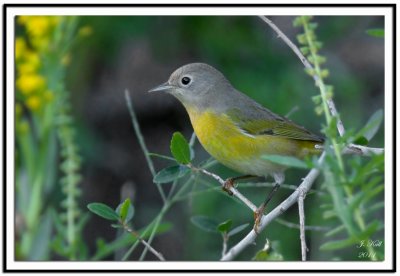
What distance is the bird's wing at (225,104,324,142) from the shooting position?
14.3 feet

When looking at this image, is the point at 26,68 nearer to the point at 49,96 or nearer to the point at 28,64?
the point at 28,64

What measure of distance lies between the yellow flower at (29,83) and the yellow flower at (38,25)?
0.26 meters

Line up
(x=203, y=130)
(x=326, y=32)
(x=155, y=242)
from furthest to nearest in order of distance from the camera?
(x=155, y=242), (x=326, y=32), (x=203, y=130)

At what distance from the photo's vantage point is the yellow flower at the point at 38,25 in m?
4.25

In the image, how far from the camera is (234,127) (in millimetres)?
4352

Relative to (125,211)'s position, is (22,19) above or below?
above

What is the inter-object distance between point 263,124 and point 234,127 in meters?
0.21

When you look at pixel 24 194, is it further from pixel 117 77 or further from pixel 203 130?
pixel 117 77

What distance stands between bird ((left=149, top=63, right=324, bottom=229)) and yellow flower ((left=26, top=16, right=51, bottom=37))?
774mm

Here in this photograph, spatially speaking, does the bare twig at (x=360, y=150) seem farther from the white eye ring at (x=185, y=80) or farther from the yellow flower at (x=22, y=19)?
the yellow flower at (x=22, y=19)

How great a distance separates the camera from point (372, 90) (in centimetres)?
604

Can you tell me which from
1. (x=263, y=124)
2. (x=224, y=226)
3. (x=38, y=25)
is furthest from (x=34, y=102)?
(x=224, y=226)
